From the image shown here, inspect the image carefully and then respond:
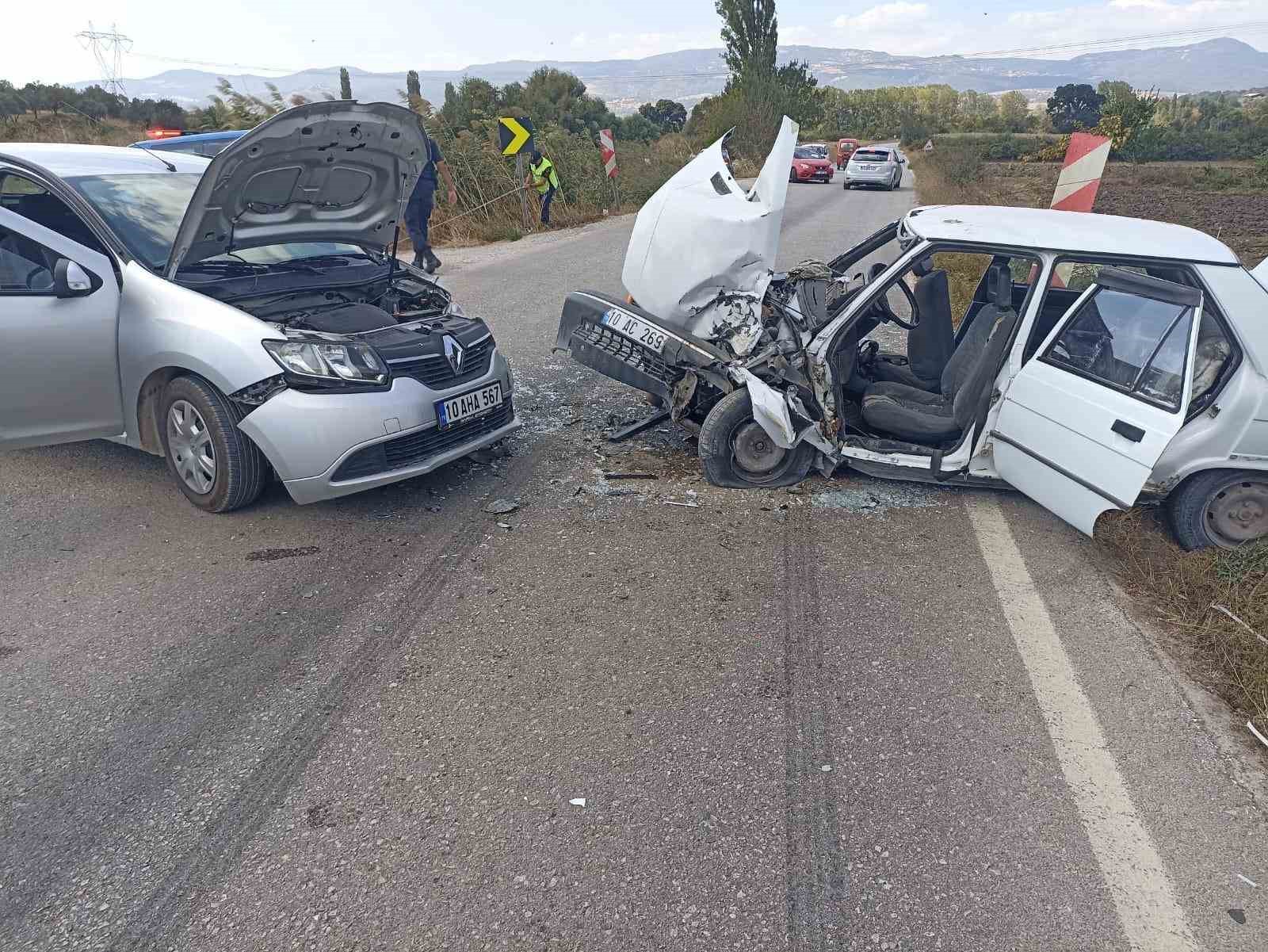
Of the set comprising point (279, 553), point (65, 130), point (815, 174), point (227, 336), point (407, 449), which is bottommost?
point (279, 553)

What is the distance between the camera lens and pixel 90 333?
14.3ft

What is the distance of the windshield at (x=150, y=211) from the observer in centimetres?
450

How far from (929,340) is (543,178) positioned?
1254 cm

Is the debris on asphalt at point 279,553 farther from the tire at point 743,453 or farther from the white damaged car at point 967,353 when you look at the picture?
the tire at point 743,453

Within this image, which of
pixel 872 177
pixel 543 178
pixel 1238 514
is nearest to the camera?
pixel 1238 514

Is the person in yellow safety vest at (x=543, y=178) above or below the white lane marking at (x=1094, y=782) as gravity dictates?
above

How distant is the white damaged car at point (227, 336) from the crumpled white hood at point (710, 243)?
1.12m

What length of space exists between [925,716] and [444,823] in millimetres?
1716

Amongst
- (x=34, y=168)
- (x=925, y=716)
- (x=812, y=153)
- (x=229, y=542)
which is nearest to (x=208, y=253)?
(x=34, y=168)

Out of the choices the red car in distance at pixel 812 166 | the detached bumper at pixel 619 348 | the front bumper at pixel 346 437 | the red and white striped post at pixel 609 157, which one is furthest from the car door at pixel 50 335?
the red car in distance at pixel 812 166

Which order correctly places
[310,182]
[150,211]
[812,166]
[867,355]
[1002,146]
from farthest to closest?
[1002,146]
[812,166]
[867,355]
[310,182]
[150,211]

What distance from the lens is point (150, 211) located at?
472 centimetres

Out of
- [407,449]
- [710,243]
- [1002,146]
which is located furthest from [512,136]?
[1002,146]

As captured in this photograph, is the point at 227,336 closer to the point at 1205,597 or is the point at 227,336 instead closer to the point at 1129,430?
the point at 1129,430
